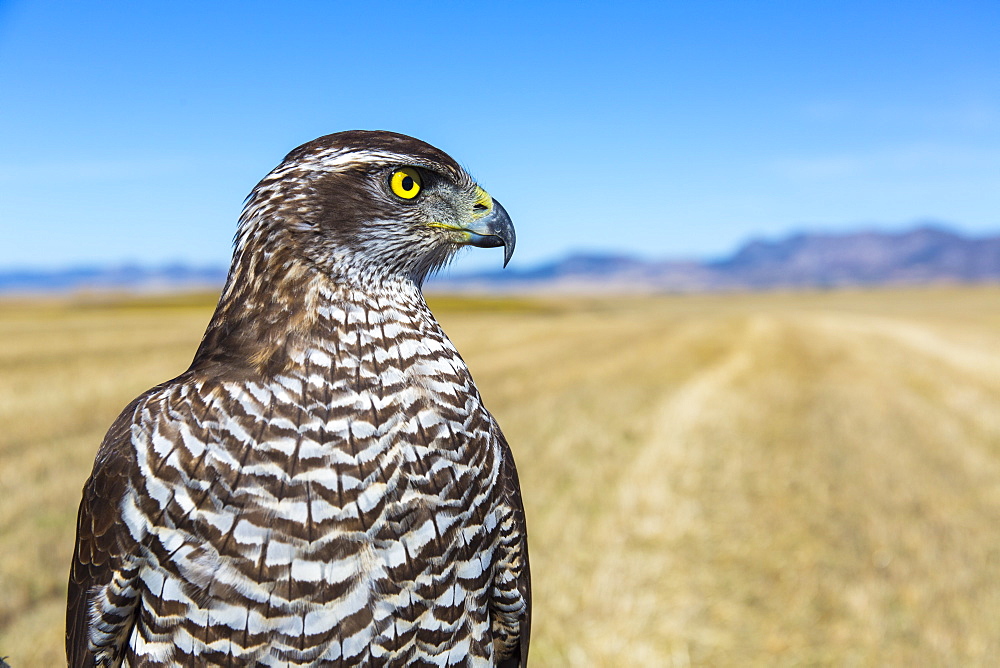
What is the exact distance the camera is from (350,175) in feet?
9.11

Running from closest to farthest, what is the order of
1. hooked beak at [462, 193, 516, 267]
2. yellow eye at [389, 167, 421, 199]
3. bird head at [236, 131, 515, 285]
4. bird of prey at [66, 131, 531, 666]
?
bird of prey at [66, 131, 531, 666] < bird head at [236, 131, 515, 285] < yellow eye at [389, 167, 421, 199] < hooked beak at [462, 193, 516, 267]

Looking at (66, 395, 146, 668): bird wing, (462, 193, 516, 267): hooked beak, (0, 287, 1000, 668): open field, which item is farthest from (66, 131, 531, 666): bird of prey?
(0, 287, 1000, 668): open field

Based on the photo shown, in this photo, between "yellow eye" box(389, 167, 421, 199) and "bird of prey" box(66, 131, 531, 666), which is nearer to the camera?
"bird of prey" box(66, 131, 531, 666)

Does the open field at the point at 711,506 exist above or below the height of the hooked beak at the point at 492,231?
below

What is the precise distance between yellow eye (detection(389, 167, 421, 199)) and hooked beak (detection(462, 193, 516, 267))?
25 centimetres

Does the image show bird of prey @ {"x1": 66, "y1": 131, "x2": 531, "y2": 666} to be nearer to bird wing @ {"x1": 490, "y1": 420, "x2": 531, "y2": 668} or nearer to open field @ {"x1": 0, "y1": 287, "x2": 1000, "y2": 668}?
bird wing @ {"x1": 490, "y1": 420, "x2": 531, "y2": 668}

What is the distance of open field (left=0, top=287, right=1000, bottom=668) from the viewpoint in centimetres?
769

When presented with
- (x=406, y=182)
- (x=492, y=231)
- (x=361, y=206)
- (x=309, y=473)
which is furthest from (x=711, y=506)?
(x=309, y=473)

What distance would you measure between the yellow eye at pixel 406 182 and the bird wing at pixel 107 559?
3.75 ft

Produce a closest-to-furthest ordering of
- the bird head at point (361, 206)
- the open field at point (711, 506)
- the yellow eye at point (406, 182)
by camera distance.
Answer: the bird head at point (361, 206)
the yellow eye at point (406, 182)
the open field at point (711, 506)

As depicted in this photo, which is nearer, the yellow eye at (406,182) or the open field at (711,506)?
the yellow eye at (406,182)

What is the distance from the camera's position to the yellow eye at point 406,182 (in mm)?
2871

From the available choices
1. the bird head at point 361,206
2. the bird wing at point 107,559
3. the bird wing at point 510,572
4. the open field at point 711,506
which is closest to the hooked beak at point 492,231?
the bird head at point 361,206

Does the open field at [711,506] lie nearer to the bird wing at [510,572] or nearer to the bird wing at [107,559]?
the bird wing at [107,559]
